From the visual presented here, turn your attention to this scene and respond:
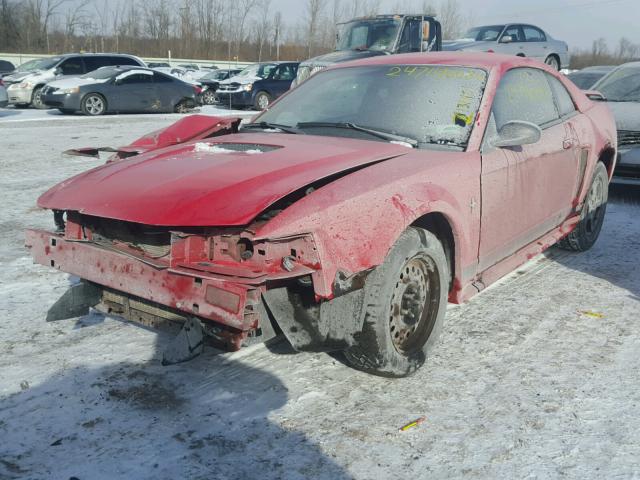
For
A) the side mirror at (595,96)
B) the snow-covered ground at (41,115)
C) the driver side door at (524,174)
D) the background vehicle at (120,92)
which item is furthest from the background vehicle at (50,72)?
the driver side door at (524,174)

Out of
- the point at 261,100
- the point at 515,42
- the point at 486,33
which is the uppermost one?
the point at 486,33

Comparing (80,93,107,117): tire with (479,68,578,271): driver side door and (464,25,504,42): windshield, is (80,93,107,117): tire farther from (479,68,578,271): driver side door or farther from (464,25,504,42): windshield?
(479,68,578,271): driver side door

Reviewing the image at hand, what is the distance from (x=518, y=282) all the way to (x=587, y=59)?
205 feet

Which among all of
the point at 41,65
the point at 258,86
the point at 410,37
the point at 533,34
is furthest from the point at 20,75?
→ the point at 533,34

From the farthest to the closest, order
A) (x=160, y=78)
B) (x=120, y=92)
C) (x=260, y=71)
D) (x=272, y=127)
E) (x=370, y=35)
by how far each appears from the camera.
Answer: (x=260, y=71) < (x=160, y=78) < (x=120, y=92) < (x=370, y=35) < (x=272, y=127)

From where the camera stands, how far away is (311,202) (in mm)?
2736

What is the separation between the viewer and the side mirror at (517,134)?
375 centimetres

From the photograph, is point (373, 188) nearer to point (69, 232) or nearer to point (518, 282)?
point (69, 232)

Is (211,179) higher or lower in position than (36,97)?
higher

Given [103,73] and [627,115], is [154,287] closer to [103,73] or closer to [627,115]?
[627,115]

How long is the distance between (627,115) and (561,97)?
11.8 ft

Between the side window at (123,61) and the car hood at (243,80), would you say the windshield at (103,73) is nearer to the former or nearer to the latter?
the side window at (123,61)

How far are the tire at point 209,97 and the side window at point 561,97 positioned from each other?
61.4 ft

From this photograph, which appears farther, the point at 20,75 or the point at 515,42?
the point at 20,75
